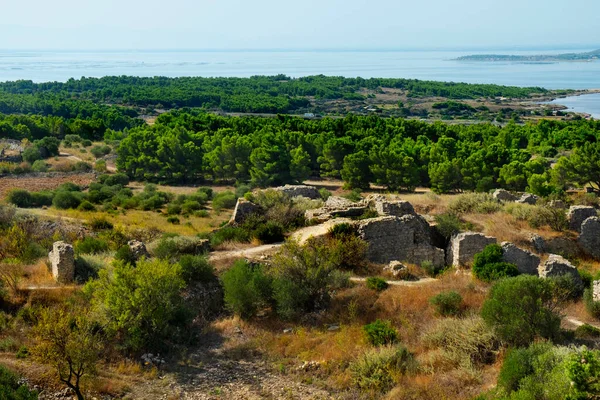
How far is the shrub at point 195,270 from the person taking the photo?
16.5m

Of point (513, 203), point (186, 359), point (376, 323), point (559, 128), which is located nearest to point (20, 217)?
point (186, 359)

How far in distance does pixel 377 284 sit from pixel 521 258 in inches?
197

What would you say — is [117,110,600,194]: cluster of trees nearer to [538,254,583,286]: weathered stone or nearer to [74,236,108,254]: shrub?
A: [538,254,583,286]: weathered stone

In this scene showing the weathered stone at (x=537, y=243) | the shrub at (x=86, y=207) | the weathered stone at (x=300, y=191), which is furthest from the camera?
the shrub at (x=86, y=207)

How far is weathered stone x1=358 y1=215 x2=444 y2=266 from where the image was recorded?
1925cm

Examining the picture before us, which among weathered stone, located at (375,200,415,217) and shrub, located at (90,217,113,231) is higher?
weathered stone, located at (375,200,415,217)

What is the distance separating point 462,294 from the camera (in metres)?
15.9

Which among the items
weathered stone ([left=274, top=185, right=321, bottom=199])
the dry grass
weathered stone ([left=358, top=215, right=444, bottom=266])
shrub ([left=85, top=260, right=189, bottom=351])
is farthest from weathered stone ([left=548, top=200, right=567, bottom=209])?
shrub ([left=85, top=260, right=189, bottom=351])

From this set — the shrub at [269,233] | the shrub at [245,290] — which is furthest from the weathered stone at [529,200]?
the shrub at [245,290]

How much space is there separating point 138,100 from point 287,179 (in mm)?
66554

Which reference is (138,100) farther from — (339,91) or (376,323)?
(376,323)

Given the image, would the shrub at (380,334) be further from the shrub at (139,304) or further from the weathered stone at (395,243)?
the weathered stone at (395,243)

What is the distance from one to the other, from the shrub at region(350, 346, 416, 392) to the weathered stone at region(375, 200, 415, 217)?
27.8ft

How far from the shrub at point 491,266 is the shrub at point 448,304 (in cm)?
205
